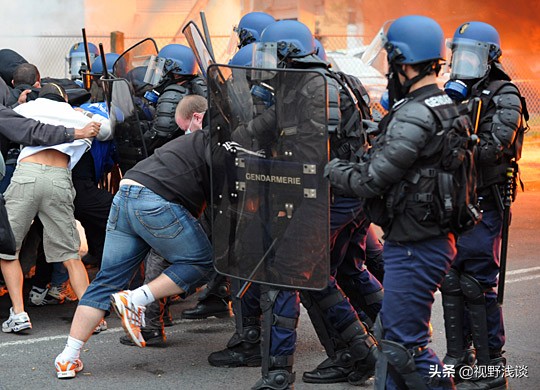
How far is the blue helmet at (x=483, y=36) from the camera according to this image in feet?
15.9

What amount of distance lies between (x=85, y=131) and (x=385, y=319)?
2604mm

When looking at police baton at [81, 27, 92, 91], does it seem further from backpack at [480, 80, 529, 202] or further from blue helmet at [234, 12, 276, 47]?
backpack at [480, 80, 529, 202]

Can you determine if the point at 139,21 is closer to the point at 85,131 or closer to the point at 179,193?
A: the point at 85,131

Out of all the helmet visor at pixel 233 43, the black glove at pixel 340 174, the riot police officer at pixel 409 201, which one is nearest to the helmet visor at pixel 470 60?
the riot police officer at pixel 409 201

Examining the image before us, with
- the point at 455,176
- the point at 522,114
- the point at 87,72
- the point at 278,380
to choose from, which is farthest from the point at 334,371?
the point at 87,72

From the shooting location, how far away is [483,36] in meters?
4.86

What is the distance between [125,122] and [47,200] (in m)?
0.71

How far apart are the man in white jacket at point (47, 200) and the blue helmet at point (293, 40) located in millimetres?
1601

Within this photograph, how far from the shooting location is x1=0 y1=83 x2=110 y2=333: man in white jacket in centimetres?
574

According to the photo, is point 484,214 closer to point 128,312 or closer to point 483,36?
point 483,36

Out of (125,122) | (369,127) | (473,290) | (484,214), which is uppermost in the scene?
(369,127)

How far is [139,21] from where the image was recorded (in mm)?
17547

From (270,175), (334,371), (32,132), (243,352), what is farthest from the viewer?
(32,132)

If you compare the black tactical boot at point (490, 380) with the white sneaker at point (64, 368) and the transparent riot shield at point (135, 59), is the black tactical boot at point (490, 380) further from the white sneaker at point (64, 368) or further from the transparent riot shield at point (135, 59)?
the transparent riot shield at point (135, 59)
